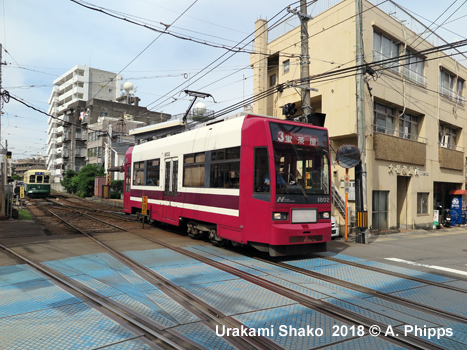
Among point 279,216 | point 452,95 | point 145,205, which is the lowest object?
point 145,205

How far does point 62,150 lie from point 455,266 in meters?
70.1

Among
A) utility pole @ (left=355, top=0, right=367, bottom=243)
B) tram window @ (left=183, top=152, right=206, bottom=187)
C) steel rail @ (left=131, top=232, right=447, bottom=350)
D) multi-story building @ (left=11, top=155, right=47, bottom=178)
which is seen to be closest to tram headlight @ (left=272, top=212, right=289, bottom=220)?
steel rail @ (left=131, top=232, right=447, bottom=350)

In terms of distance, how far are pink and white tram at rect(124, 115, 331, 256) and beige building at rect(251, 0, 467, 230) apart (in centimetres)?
590

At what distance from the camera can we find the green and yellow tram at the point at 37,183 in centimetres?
3556

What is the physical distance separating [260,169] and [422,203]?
612 inches

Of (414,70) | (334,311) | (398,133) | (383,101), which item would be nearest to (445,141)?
(414,70)

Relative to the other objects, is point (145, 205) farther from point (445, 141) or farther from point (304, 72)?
point (445, 141)

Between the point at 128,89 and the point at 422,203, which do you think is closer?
the point at 422,203

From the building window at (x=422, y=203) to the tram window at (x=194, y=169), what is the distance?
14.7 m

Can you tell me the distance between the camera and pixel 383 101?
16.8m

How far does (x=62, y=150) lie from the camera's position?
218ft

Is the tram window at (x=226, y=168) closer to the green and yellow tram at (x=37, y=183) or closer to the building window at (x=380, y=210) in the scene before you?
the building window at (x=380, y=210)

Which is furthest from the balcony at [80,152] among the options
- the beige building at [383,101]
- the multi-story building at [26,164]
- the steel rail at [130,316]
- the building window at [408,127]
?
the multi-story building at [26,164]

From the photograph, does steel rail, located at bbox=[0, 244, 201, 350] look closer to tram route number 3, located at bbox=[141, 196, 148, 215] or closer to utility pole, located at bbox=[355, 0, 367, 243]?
tram route number 3, located at bbox=[141, 196, 148, 215]
